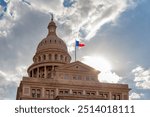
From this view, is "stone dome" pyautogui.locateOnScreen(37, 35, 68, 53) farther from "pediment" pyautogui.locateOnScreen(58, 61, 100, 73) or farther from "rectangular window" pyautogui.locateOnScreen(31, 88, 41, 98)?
"rectangular window" pyautogui.locateOnScreen(31, 88, 41, 98)

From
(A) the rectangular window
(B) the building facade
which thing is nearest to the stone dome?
(B) the building facade

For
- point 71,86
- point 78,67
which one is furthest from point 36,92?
point 78,67

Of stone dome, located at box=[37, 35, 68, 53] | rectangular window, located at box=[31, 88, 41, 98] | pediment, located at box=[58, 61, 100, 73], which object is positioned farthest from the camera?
stone dome, located at box=[37, 35, 68, 53]

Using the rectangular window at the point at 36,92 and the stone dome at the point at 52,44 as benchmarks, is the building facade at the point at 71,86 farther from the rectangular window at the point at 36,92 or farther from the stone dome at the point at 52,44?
the stone dome at the point at 52,44

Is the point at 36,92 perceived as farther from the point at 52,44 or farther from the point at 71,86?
Answer: the point at 52,44

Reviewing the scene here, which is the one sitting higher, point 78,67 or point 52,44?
point 52,44

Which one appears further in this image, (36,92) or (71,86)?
(71,86)

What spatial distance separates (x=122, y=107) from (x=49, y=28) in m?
92.9

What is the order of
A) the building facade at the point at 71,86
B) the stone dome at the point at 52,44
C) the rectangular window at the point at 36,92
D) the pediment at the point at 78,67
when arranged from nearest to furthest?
the building facade at the point at 71,86 → the rectangular window at the point at 36,92 → the pediment at the point at 78,67 → the stone dome at the point at 52,44

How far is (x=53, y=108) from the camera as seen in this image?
1526 cm

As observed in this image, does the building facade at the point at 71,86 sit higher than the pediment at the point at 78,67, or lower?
lower

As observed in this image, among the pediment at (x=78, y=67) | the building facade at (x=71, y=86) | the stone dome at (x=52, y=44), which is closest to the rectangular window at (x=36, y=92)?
the building facade at (x=71, y=86)

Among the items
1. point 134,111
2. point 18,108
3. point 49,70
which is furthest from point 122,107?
point 49,70

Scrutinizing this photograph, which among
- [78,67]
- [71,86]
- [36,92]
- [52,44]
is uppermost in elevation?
[52,44]
